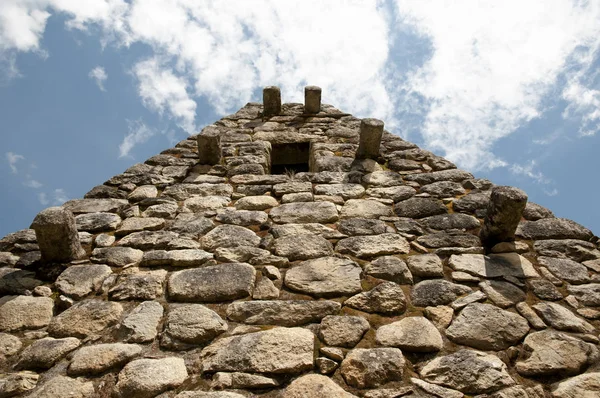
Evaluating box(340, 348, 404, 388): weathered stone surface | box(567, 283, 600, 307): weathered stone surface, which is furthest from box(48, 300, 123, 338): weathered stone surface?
box(567, 283, 600, 307): weathered stone surface

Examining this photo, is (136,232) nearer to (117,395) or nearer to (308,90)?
(117,395)

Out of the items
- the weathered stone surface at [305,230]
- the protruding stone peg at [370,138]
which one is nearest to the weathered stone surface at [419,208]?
the weathered stone surface at [305,230]

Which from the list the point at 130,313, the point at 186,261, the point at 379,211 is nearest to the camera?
the point at 130,313

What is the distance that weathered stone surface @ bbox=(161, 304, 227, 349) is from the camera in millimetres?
2124

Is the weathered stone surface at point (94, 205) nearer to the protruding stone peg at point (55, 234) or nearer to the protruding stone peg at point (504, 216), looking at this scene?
the protruding stone peg at point (55, 234)

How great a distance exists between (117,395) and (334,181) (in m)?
2.71

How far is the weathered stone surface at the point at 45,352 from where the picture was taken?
203 cm

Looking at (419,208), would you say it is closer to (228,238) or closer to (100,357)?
(228,238)

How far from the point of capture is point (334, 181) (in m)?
4.00

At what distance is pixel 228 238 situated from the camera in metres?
3.01

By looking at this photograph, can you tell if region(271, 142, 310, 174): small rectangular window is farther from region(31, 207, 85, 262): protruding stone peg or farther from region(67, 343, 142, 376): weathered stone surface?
region(67, 343, 142, 376): weathered stone surface

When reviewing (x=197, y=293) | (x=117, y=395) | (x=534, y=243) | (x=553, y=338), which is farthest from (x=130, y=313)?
(x=534, y=243)

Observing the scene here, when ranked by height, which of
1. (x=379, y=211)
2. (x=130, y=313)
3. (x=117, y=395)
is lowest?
(x=117, y=395)

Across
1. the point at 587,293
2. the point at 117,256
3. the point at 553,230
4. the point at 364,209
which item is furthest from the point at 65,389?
the point at 553,230
